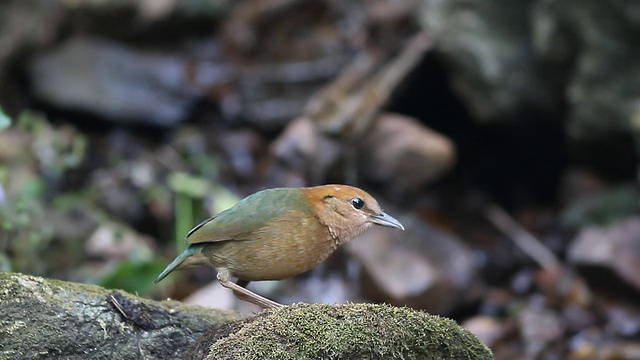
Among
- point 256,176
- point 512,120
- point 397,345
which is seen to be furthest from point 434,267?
point 397,345

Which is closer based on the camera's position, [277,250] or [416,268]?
[277,250]

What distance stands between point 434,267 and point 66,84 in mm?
5529

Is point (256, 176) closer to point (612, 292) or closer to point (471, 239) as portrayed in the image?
point (471, 239)

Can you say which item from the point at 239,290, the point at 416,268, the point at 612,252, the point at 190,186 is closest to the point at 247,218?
the point at 239,290

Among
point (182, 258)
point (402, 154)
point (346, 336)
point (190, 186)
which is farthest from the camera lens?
point (402, 154)

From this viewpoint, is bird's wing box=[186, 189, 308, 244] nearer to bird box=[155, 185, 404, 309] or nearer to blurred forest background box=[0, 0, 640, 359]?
bird box=[155, 185, 404, 309]

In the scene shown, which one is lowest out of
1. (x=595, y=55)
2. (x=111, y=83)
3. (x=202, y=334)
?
(x=202, y=334)

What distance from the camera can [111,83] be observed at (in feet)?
37.2

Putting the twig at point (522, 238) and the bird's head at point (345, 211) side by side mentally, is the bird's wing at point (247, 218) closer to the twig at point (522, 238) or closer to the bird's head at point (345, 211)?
the bird's head at point (345, 211)

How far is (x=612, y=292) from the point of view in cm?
841

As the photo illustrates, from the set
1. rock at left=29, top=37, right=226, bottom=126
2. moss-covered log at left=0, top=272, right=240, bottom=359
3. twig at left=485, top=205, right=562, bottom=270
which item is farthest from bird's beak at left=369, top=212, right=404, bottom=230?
rock at left=29, top=37, right=226, bottom=126

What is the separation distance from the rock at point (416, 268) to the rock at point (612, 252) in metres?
1.07

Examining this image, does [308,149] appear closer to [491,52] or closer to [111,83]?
[491,52]

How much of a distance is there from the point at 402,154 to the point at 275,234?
5.41 m
